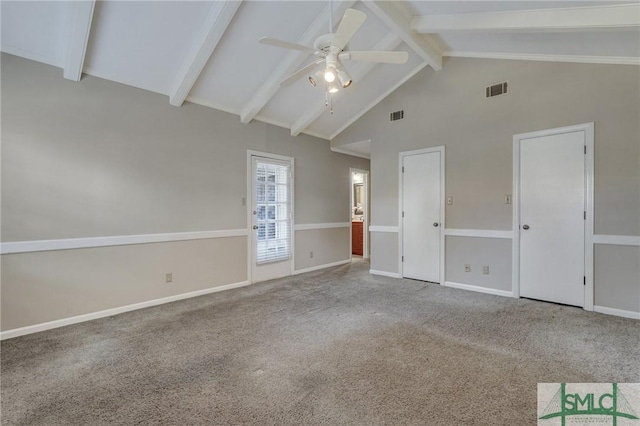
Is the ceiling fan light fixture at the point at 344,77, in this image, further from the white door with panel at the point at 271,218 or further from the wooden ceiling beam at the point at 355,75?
the white door with panel at the point at 271,218

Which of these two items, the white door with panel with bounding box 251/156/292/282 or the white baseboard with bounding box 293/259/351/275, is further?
the white baseboard with bounding box 293/259/351/275

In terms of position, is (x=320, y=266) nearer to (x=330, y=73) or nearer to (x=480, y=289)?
(x=480, y=289)

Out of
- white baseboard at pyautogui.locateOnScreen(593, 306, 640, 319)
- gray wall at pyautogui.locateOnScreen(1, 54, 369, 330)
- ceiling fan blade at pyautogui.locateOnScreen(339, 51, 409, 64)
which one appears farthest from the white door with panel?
A: white baseboard at pyautogui.locateOnScreen(593, 306, 640, 319)

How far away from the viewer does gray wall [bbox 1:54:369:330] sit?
2.82 m

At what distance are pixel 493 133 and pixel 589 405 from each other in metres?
3.26

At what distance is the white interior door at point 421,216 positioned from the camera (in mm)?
4586

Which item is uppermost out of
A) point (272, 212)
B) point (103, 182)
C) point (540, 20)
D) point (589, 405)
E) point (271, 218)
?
point (540, 20)

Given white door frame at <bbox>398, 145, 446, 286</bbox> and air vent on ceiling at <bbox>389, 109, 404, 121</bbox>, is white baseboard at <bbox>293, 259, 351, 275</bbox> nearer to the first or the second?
white door frame at <bbox>398, 145, 446, 286</bbox>

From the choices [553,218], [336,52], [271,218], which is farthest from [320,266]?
[336,52]

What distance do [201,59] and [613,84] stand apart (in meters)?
4.52

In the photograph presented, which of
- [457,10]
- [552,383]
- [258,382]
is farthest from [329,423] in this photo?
[457,10]

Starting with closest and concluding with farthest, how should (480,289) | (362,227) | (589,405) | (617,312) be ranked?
1. (589,405)
2. (617,312)
3. (480,289)
4. (362,227)

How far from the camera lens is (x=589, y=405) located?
1788 mm

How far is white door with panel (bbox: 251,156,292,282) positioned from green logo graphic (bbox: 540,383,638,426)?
12.6 ft
